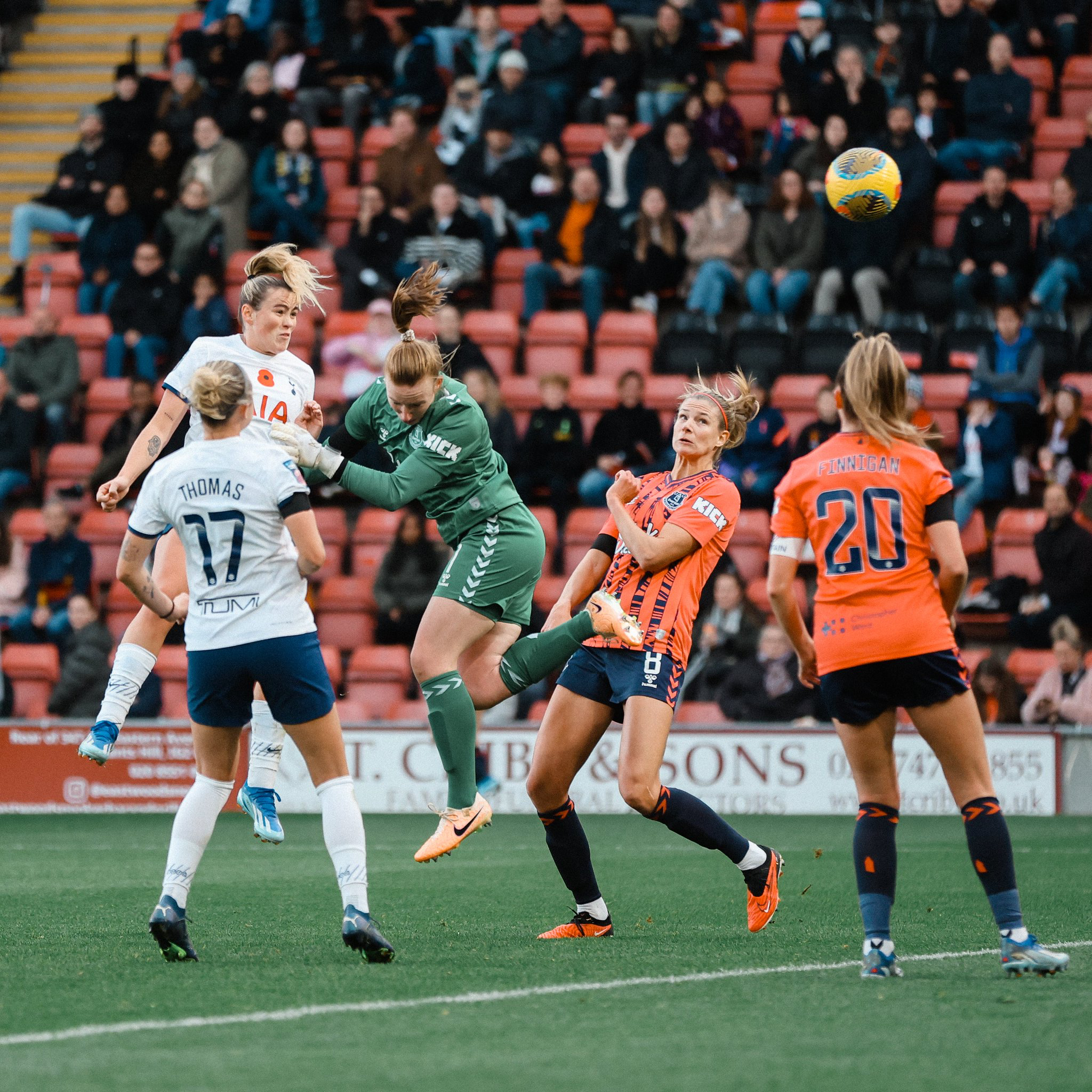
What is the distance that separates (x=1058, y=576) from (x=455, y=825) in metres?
8.10

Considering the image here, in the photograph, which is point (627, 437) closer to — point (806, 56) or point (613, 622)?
point (806, 56)

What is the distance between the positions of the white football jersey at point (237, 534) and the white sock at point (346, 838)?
59 cm

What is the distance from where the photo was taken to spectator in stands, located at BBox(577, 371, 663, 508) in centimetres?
1498

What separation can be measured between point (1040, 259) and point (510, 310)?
5.09 m

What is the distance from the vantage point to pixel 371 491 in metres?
6.59

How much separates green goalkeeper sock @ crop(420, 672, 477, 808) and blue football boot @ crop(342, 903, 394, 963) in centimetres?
137

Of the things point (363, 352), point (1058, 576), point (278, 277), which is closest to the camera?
point (278, 277)

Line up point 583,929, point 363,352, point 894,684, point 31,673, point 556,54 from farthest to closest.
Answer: point 556,54, point 363,352, point 31,673, point 583,929, point 894,684

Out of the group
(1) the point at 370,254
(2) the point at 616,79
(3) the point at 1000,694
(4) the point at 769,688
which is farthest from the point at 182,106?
(3) the point at 1000,694

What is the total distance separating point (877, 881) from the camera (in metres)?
5.62

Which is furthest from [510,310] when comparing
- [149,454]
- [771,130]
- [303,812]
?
[149,454]

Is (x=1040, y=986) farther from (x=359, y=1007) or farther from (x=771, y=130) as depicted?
(x=771, y=130)

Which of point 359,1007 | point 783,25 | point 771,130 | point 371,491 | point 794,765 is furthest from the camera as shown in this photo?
point 783,25

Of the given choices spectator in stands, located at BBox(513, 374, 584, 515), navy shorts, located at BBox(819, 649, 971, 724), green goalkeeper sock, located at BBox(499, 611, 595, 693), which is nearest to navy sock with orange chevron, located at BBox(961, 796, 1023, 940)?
navy shorts, located at BBox(819, 649, 971, 724)
